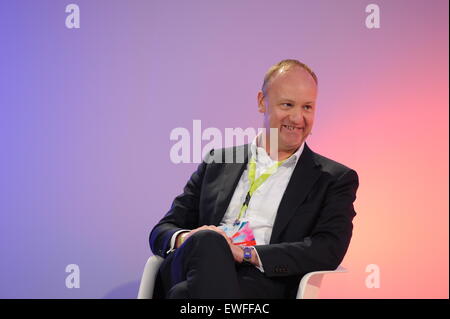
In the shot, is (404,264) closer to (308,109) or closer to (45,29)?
(308,109)

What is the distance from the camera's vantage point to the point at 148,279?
271cm

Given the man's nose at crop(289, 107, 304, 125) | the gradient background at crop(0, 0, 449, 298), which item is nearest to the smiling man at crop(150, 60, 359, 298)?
the man's nose at crop(289, 107, 304, 125)

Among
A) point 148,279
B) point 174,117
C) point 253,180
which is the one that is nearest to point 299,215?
point 253,180

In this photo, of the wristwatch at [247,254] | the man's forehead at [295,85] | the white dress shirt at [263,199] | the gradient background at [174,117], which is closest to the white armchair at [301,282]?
the white dress shirt at [263,199]

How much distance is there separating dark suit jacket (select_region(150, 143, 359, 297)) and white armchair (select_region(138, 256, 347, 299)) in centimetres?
4

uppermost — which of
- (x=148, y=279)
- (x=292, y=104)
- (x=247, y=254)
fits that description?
(x=292, y=104)

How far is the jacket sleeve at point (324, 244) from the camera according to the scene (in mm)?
2580

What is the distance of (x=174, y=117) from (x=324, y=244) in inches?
66.4

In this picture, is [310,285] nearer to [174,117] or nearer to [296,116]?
[296,116]

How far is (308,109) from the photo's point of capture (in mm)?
2912

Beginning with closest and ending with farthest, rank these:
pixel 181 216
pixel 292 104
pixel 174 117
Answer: pixel 292 104
pixel 181 216
pixel 174 117

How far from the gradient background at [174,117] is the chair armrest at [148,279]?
1305mm

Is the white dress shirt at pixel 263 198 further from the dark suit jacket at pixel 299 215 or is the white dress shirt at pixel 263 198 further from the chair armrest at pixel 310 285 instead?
the chair armrest at pixel 310 285

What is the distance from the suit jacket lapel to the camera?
273 centimetres
